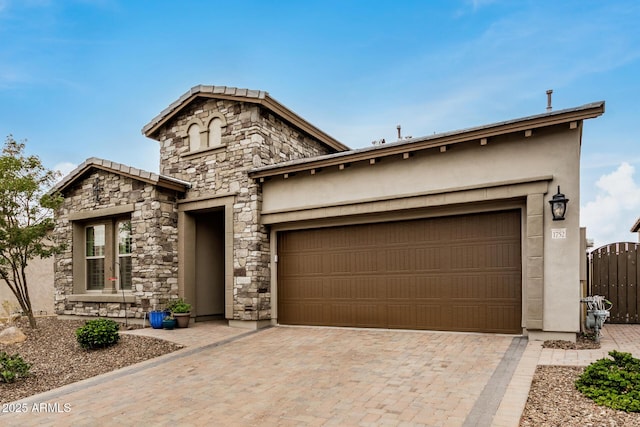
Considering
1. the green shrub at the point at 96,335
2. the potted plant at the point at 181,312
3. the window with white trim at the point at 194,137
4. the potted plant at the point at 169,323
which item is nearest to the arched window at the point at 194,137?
the window with white trim at the point at 194,137

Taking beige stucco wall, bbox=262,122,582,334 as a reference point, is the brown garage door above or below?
below

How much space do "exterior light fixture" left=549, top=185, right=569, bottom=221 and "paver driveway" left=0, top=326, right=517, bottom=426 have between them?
219 cm

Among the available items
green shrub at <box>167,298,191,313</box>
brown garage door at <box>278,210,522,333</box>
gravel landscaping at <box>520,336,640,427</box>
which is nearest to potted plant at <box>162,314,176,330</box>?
green shrub at <box>167,298,191,313</box>

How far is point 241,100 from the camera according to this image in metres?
9.70

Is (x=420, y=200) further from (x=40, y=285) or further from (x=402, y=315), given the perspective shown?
(x=40, y=285)

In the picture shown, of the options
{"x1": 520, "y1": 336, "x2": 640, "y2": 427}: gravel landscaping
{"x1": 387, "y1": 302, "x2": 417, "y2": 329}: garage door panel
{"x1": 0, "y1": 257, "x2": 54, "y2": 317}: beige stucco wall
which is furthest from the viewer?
{"x1": 0, "y1": 257, "x2": 54, "y2": 317}: beige stucco wall

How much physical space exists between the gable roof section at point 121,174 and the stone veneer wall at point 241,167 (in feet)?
1.59

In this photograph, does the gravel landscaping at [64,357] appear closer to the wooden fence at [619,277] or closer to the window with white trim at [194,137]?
the window with white trim at [194,137]

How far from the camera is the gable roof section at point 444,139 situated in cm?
638

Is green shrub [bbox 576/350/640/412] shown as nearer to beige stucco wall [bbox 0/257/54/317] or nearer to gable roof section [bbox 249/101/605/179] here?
gable roof section [bbox 249/101/605/179]

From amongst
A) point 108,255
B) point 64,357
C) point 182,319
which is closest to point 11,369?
point 64,357

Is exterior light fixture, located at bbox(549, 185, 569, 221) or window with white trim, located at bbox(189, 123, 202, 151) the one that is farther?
window with white trim, located at bbox(189, 123, 202, 151)

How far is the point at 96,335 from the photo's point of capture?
7559 millimetres

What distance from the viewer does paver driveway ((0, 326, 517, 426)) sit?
4230 mm
